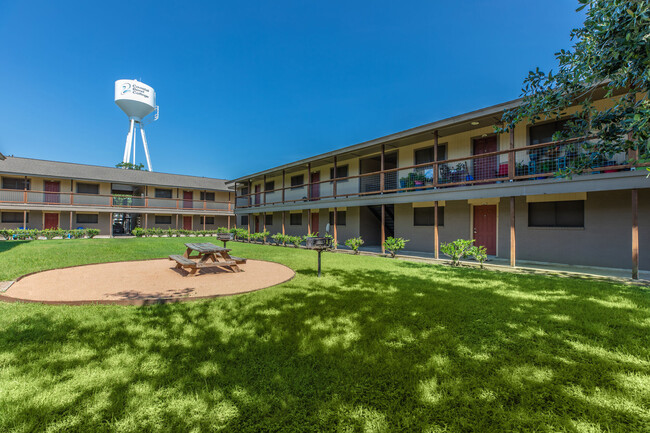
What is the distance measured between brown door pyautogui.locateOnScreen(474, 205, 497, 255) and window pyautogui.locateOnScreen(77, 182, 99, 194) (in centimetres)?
3348

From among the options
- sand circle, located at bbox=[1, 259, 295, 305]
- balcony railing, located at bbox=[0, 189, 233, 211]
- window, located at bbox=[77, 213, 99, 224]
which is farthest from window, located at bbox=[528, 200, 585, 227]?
window, located at bbox=[77, 213, 99, 224]

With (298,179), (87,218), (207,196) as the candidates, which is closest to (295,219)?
(298,179)

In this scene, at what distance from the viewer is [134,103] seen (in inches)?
1721

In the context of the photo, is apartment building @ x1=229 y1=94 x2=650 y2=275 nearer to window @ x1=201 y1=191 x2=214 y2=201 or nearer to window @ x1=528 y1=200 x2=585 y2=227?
window @ x1=528 y1=200 x2=585 y2=227

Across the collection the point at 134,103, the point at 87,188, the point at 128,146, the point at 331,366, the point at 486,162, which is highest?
the point at 134,103

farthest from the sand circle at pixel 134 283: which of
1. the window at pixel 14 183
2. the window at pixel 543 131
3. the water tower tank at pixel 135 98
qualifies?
the water tower tank at pixel 135 98

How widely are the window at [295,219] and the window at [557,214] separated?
49.8ft

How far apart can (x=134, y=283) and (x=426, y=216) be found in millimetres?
12464

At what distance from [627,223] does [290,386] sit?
11925 mm

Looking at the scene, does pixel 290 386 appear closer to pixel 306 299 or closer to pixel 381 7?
pixel 306 299

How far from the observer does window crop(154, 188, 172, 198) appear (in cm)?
2997

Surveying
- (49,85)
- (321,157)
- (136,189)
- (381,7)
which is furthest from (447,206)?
(49,85)

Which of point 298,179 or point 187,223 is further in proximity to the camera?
point 187,223

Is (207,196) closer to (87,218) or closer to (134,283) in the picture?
(87,218)
